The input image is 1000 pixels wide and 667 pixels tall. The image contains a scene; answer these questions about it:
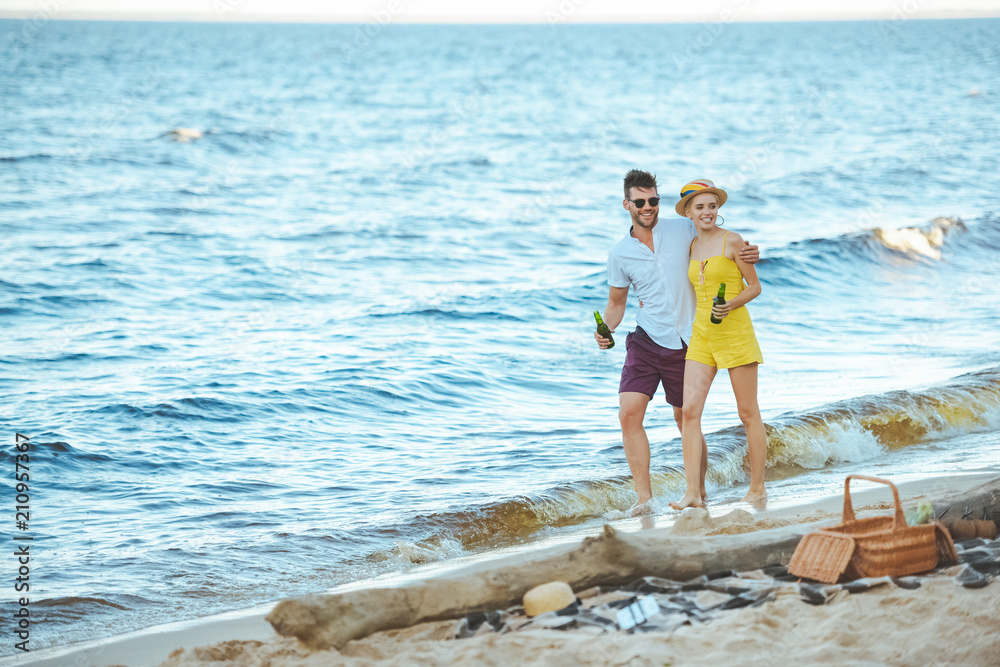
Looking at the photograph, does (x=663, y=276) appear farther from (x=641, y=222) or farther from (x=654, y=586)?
(x=654, y=586)

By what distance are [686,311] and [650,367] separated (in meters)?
0.39

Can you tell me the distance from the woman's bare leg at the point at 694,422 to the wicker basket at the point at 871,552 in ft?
4.36

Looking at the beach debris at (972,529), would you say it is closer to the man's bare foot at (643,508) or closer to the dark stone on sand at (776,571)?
the dark stone on sand at (776,571)

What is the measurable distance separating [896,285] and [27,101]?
3694 centimetres

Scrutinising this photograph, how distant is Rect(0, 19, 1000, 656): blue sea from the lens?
6152 millimetres

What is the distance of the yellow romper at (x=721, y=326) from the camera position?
5.07 meters

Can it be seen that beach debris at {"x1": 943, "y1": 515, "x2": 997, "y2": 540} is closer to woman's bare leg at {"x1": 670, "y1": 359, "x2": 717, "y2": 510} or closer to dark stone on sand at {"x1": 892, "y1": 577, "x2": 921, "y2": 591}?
dark stone on sand at {"x1": 892, "y1": 577, "x2": 921, "y2": 591}

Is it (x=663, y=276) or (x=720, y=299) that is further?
(x=663, y=276)

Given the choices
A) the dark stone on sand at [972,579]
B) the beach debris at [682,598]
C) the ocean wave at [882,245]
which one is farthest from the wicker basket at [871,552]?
the ocean wave at [882,245]

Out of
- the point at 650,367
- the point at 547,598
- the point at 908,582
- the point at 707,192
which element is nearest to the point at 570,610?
the point at 547,598

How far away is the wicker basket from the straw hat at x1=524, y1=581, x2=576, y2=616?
979 millimetres

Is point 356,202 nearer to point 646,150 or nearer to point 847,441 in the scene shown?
point 646,150

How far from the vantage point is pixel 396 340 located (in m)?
11.5

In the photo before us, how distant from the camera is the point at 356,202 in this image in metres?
21.6
